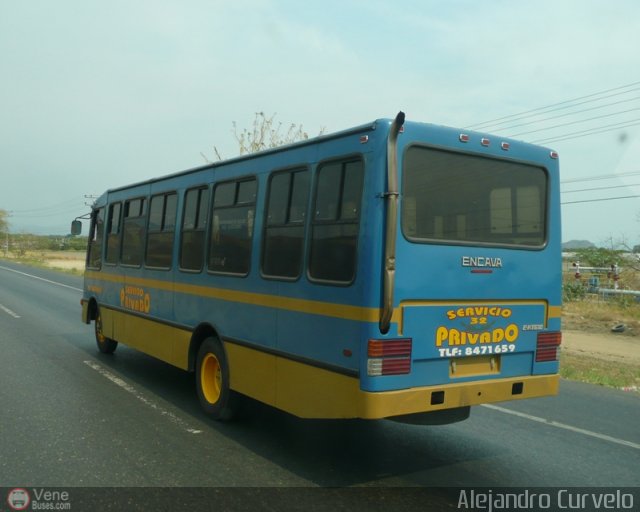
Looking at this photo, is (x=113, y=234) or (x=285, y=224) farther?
(x=113, y=234)

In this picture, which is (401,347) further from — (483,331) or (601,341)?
(601,341)

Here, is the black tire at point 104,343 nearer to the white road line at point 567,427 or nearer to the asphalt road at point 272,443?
the asphalt road at point 272,443

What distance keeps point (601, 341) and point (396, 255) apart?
1241 centimetres

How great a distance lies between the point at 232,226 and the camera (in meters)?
6.06

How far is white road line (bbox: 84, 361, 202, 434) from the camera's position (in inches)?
234

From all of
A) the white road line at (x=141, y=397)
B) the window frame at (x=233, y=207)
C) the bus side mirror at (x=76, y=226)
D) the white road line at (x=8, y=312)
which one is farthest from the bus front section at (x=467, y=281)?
the white road line at (x=8, y=312)

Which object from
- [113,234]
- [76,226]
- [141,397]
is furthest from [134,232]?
[76,226]

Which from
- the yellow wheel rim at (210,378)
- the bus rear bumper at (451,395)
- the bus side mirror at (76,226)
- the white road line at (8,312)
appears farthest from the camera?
the white road line at (8,312)

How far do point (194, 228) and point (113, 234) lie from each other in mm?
3116

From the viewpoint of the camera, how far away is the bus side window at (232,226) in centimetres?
577

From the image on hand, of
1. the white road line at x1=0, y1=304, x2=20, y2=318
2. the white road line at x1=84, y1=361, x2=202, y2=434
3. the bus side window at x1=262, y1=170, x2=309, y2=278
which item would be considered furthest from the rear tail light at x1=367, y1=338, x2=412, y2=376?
the white road line at x1=0, y1=304, x2=20, y2=318

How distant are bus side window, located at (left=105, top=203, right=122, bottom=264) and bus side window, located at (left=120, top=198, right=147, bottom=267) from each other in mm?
287

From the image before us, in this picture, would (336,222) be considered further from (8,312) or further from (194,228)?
(8,312)

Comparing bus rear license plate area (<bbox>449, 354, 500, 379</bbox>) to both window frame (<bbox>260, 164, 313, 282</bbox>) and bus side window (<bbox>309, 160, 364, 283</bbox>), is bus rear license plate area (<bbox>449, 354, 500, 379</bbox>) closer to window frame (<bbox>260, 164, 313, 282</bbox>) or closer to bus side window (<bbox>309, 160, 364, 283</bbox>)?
bus side window (<bbox>309, 160, 364, 283</bbox>)
